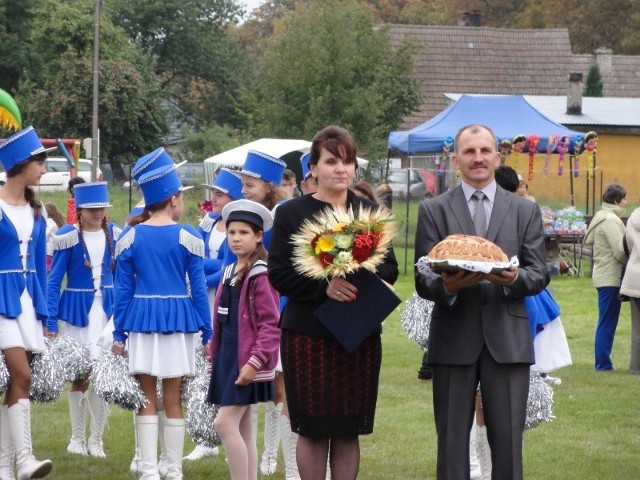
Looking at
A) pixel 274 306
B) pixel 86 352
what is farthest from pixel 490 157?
pixel 86 352

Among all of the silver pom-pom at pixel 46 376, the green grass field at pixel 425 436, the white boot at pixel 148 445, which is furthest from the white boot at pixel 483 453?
the silver pom-pom at pixel 46 376

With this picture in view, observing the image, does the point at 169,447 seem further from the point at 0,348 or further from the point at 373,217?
the point at 373,217

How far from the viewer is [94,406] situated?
29.7 ft

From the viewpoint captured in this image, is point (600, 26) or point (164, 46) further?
point (600, 26)

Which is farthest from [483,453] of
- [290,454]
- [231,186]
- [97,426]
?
[97,426]

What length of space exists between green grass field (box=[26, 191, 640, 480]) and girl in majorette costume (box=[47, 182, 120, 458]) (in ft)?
1.43

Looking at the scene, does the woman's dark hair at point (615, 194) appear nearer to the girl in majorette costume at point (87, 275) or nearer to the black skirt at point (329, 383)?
the girl in majorette costume at point (87, 275)

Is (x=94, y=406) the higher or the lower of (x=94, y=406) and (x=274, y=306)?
the lower

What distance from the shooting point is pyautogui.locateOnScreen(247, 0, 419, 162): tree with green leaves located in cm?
3028

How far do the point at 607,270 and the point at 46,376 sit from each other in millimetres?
7551

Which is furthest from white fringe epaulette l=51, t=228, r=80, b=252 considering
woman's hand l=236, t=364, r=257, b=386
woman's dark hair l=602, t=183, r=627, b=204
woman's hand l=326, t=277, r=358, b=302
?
woman's dark hair l=602, t=183, r=627, b=204

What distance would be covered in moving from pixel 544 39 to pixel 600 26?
11.8 meters

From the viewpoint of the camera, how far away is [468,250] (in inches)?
207

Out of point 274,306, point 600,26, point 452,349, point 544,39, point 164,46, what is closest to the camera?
point 452,349
